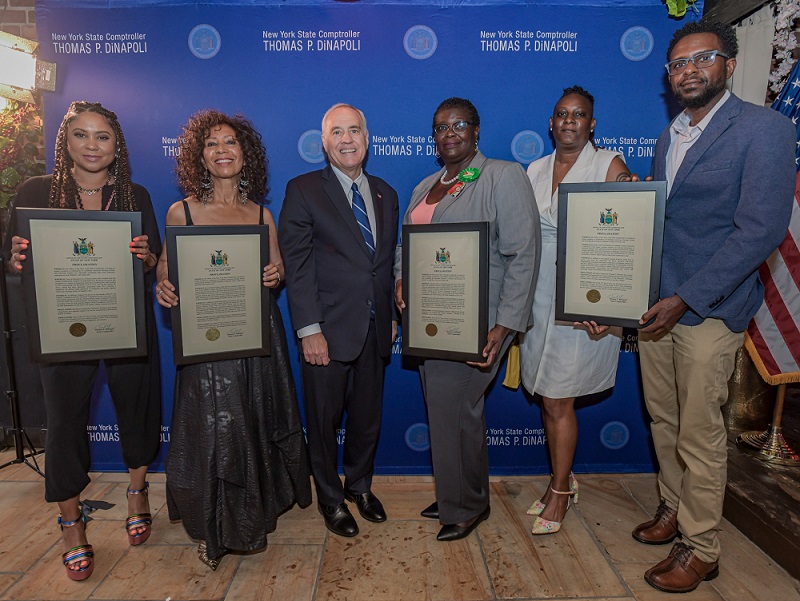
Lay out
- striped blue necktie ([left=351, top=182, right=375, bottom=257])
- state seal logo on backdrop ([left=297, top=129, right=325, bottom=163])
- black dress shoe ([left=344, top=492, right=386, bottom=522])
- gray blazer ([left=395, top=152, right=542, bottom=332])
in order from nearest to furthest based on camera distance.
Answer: gray blazer ([left=395, top=152, right=542, bottom=332]) → striped blue necktie ([left=351, top=182, right=375, bottom=257]) → black dress shoe ([left=344, top=492, right=386, bottom=522]) → state seal logo on backdrop ([left=297, top=129, right=325, bottom=163])

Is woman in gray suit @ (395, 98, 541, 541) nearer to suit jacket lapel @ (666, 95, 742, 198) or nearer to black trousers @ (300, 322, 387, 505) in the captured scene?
black trousers @ (300, 322, 387, 505)

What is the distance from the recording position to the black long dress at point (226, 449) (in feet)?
7.48

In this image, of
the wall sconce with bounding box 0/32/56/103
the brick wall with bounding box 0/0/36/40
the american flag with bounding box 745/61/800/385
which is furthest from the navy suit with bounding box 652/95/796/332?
the brick wall with bounding box 0/0/36/40

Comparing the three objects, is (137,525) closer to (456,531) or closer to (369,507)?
(369,507)

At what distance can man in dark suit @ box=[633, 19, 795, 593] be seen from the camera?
6.31 feet

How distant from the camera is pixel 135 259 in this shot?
2230 millimetres

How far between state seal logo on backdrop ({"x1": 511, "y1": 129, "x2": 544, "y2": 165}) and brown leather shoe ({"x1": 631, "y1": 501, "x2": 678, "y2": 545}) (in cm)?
207

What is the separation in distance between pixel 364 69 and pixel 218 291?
65.6 inches

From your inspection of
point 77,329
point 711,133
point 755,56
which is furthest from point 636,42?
point 77,329

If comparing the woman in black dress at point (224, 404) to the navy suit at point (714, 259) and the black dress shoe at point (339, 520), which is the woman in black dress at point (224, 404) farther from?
the navy suit at point (714, 259)

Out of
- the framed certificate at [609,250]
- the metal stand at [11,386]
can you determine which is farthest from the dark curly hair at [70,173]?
the framed certificate at [609,250]

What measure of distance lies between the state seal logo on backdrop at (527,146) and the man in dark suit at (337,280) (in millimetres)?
946

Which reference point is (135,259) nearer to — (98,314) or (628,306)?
(98,314)

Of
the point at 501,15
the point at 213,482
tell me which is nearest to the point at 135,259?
the point at 213,482
